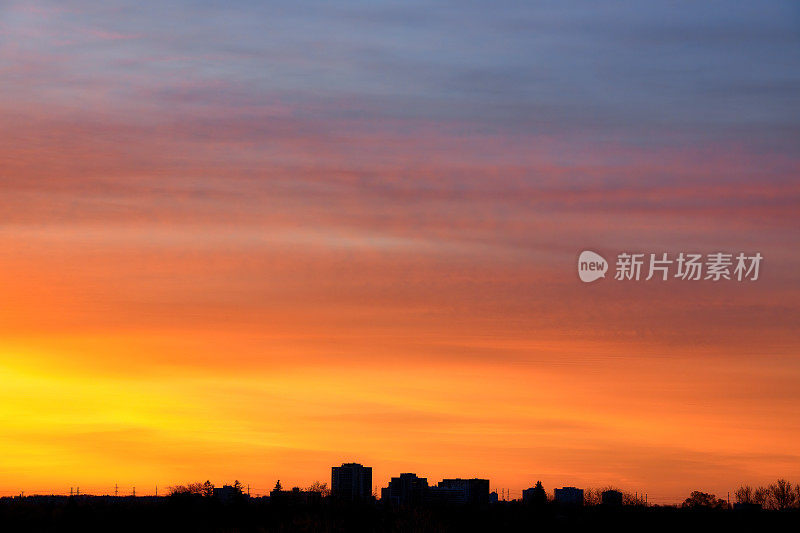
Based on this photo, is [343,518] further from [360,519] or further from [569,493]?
[569,493]

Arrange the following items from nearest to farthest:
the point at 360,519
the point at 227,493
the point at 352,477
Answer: the point at 360,519 → the point at 227,493 → the point at 352,477

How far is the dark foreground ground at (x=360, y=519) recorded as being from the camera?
68.4 meters

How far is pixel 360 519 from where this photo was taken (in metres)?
70.2

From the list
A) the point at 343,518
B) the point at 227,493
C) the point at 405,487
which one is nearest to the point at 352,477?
the point at 405,487

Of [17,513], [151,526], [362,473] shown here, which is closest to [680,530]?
[151,526]

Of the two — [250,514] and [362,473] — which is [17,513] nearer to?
[250,514]

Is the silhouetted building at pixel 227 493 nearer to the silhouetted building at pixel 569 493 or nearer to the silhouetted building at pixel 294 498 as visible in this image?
the silhouetted building at pixel 294 498

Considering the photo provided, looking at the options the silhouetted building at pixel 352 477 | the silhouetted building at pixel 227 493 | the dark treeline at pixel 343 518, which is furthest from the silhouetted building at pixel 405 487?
the dark treeline at pixel 343 518

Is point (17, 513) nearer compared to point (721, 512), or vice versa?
point (721, 512)

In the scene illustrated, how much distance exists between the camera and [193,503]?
8500 centimetres

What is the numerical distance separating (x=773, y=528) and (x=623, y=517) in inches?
437

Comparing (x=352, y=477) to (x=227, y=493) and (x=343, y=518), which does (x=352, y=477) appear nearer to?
(x=227, y=493)

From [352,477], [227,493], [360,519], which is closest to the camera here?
[360,519]

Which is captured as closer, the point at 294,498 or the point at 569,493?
the point at 294,498
